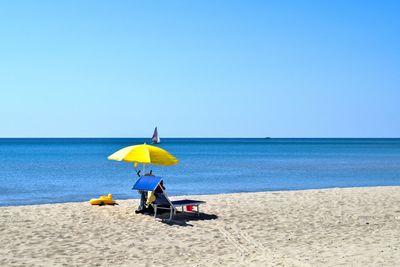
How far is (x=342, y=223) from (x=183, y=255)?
4624 millimetres

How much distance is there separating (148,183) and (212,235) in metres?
2.63

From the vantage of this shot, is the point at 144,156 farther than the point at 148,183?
Yes

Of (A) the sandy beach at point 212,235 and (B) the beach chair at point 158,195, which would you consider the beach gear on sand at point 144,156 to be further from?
(A) the sandy beach at point 212,235

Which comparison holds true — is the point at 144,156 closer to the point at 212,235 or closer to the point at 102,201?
the point at 102,201

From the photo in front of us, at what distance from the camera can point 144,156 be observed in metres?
12.9

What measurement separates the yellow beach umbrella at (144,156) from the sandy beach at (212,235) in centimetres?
138

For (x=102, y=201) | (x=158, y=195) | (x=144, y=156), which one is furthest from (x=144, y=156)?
(x=102, y=201)

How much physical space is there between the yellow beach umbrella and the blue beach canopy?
0.41m

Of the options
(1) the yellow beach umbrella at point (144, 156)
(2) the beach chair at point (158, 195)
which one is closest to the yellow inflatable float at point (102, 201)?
(1) the yellow beach umbrella at point (144, 156)

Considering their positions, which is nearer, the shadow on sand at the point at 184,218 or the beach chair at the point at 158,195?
the shadow on sand at the point at 184,218

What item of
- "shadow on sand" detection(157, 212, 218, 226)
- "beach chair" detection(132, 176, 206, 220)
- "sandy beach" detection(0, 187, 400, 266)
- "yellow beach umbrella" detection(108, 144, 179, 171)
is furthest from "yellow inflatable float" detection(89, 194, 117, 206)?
"shadow on sand" detection(157, 212, 218, 226)

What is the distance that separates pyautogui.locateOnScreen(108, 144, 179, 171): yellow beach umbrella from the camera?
12769mm

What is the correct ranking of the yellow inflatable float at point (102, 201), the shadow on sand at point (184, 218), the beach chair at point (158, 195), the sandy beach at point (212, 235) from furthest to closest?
the yellow inflatable float at point (102, 201) → the beach chair at point (158, 195) → the shadow on sand at point (184, 218) → the sandy beach at point (212, 235)

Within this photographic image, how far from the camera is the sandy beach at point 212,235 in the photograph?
873cm
